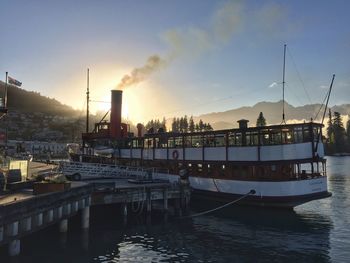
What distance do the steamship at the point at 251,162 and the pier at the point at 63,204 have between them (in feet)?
14.3

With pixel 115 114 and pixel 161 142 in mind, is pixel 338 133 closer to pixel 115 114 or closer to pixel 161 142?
pixel 115 114

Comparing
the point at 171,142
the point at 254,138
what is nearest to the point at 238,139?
the point at 254,138

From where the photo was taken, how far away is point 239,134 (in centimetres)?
3497

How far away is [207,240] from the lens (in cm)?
2423

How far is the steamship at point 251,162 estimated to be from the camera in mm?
32125

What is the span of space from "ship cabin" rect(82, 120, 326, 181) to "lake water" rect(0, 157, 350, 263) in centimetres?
402

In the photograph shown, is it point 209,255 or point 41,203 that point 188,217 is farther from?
point 41,203

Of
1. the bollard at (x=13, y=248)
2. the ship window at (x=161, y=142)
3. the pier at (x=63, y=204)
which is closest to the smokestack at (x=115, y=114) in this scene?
the ship window at (x=161, y=142)

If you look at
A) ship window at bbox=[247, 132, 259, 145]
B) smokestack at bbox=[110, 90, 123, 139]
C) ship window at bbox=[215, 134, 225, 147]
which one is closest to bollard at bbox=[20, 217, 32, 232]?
ship window at bbox=[247, 132, 259, 145]

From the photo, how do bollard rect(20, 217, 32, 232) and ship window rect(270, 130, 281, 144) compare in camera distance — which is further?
ship window rect(270, 130, 281, 144)

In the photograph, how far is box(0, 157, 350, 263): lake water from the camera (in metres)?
20.6

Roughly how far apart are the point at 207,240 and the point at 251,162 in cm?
1170

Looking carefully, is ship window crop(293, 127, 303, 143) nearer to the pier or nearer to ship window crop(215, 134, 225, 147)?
ship window crop(215, 134, 225, 147)

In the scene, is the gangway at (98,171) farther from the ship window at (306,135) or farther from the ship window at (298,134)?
the ship window at (306,135)
